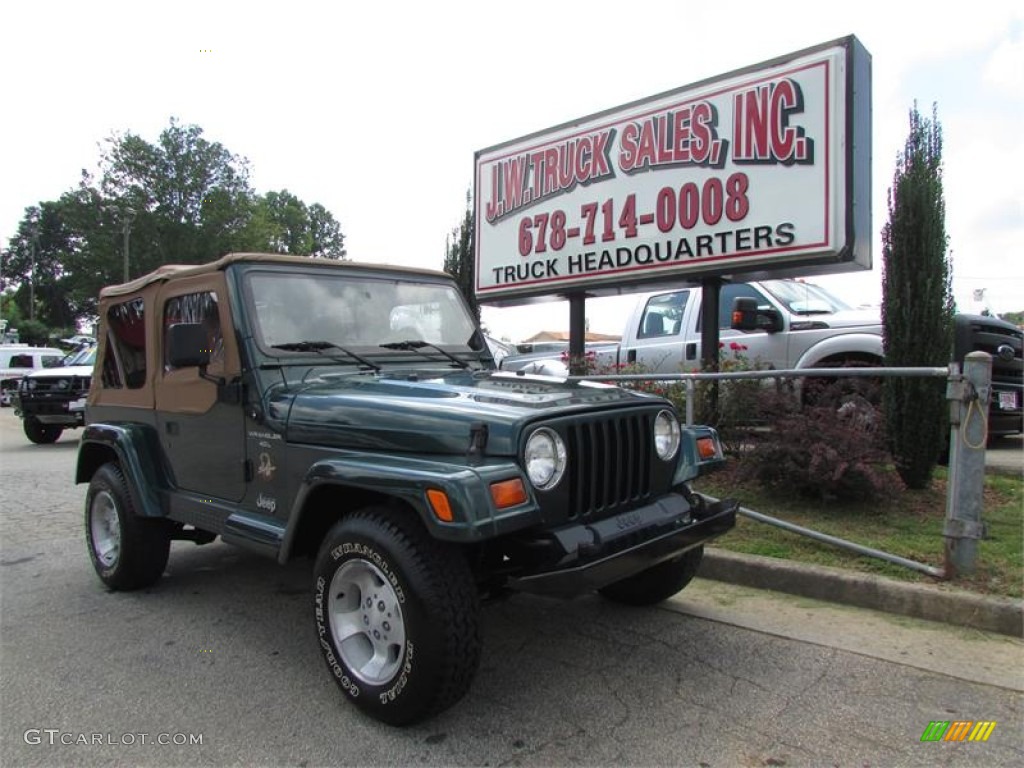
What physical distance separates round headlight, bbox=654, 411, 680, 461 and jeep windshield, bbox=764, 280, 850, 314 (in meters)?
4.53

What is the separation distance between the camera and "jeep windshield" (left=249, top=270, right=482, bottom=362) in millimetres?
3739

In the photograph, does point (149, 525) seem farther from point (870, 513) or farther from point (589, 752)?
point (870, 513)

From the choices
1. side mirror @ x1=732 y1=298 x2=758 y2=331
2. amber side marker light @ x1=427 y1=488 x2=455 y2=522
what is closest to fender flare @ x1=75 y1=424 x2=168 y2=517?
amber side marker light @ x1=427 y1=488 x2=455 y2=522

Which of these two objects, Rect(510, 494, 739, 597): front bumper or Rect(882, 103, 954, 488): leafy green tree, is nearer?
Rect(510, 494, 739, 597): front bumper

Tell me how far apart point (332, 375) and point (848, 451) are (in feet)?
12.0

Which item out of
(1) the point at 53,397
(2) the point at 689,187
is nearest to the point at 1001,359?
(2) the point at 689,187

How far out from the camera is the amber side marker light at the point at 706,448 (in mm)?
3588

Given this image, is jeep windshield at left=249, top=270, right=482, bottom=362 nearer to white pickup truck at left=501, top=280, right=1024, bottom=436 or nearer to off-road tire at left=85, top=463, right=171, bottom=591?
off-road tire at left=85, top=463, right=171, bottom=591

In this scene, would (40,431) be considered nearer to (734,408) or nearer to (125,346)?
(125,346)

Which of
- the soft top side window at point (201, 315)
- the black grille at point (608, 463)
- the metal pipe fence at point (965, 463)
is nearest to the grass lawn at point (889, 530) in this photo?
the metal pipe fence at point (965, 463)

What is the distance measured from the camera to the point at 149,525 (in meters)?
4.31

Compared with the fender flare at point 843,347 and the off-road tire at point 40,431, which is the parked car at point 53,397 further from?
the fender flare at point 843,347

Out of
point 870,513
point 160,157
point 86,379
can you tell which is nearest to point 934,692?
point 870,513

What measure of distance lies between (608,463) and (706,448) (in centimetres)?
90
